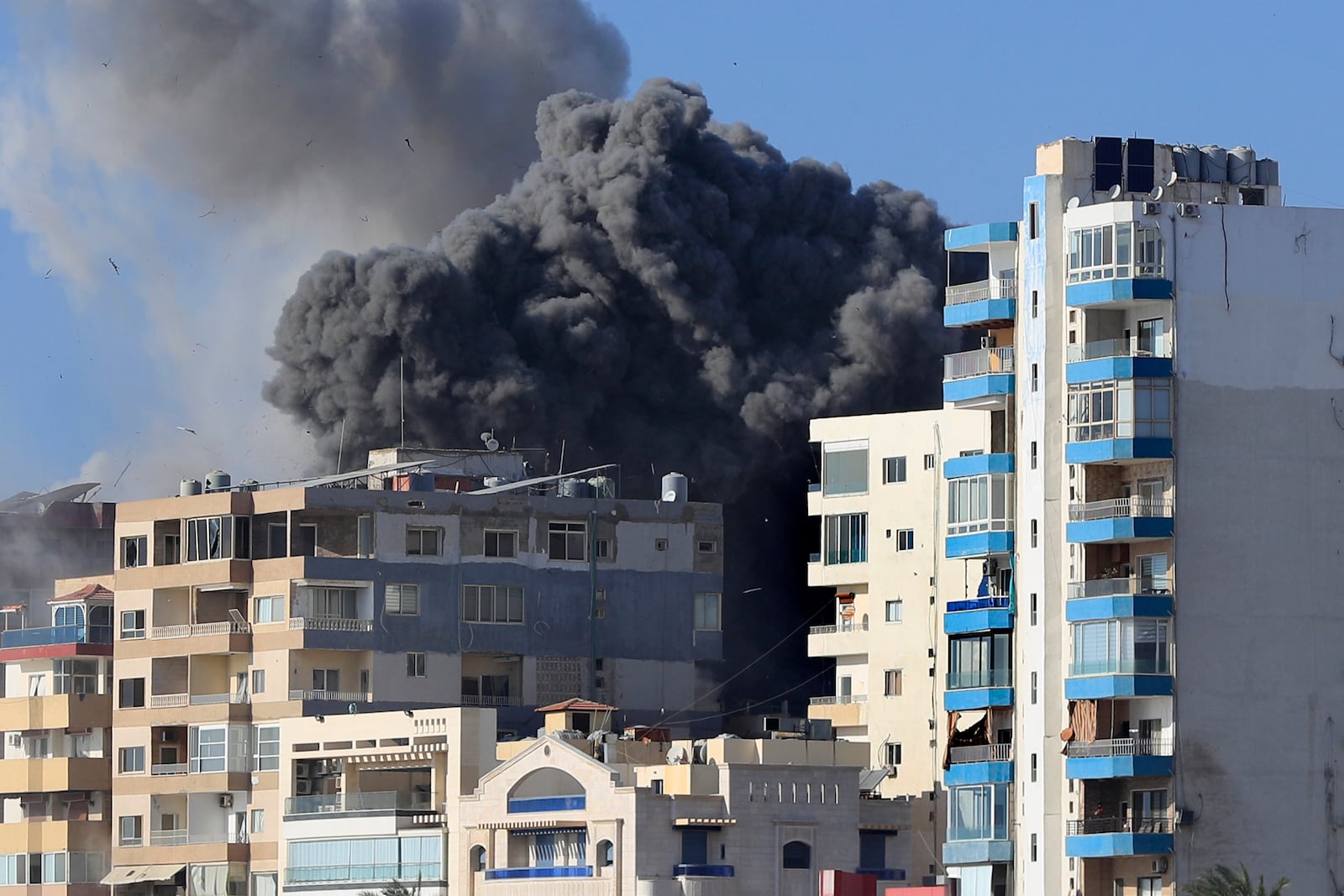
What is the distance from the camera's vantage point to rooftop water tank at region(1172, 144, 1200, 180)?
249ft

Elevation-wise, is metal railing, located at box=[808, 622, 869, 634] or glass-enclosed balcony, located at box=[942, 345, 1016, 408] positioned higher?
glass-enclosed balcony, located at box=[942, 345, 1016, 408]

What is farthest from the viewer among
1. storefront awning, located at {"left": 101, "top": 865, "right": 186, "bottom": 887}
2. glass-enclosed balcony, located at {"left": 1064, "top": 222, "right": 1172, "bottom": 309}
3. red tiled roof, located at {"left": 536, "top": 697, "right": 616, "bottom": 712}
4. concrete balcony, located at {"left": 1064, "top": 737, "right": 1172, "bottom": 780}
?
storefront awning, located at {"left": 101, "top": 865, "right": 186, "bottom": 887}

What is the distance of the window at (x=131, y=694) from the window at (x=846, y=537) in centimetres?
1939

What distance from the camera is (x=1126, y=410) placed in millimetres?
73062

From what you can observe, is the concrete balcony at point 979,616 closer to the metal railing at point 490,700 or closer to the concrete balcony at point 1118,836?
the concrete balcony at point 1118,836

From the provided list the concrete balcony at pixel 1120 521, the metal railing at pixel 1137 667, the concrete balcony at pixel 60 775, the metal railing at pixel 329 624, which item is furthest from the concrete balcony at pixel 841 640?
the concrete balcony at pixel 60 775

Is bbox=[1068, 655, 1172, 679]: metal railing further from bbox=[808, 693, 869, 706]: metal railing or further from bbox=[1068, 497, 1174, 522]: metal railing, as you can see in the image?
bbox=[808, 693, 869, 706]: metal railing

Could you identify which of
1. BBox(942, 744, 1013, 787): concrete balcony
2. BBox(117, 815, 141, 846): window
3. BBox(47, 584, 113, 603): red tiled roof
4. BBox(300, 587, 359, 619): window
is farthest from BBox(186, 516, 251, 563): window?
BBox(942, 744, 1013, 787): concrete balcony

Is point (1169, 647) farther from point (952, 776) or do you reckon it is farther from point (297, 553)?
point (297, 553)

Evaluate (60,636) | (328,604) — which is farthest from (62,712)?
(328,604)

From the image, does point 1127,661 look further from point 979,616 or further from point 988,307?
point 988,307

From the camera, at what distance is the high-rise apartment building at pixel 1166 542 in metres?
72.3

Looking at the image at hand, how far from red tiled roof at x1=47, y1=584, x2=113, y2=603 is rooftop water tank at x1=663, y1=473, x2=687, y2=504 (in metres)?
16.2

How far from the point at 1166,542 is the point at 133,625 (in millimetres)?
35058
